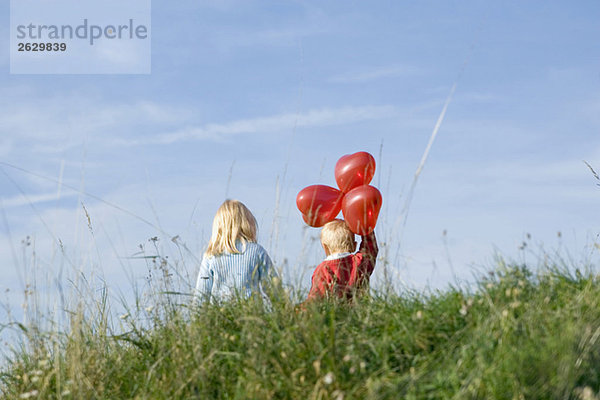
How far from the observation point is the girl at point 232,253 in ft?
18.4

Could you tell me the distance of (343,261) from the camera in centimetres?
582

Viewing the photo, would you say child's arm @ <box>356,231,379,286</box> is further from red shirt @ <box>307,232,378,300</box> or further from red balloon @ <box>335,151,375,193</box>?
red balloon @ <box>335,151,375,193</box>

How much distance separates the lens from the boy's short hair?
594 cm

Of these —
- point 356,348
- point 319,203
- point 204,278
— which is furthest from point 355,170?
point 356,348

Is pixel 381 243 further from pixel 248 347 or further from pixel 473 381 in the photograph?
pixel 473 381

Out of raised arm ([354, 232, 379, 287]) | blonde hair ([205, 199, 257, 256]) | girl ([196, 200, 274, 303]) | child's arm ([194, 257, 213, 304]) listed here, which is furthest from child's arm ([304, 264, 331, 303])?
child's arm ([194, 257, 213, 304])

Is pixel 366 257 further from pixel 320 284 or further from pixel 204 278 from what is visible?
pixel 204 278

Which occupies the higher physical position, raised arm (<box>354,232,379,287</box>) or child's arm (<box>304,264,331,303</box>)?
raised arm (<box>354,232,379,287</box>)

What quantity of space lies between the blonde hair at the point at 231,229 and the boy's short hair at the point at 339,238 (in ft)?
2.38

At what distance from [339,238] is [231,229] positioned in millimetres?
1053

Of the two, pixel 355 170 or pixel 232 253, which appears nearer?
pixel 232 253

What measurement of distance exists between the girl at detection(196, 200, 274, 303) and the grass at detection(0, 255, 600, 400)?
847 millimetres

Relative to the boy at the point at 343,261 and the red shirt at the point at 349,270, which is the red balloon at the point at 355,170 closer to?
the boy at the point at 343,261

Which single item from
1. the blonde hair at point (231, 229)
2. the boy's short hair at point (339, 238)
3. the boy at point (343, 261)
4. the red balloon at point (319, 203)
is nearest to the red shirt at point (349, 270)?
the boy at point (343, 261)
